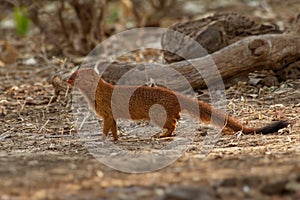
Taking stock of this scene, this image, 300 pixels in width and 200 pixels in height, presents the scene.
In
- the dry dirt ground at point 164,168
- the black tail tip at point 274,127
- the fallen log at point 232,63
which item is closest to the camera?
the dry dirt ground at point 164,168

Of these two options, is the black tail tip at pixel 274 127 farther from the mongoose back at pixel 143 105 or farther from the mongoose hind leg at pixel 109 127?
the mongoose hind leg at pixel 109 127

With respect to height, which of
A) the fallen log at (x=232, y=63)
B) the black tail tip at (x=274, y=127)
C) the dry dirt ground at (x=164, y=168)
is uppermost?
the fallen log at (x=232, y=63)

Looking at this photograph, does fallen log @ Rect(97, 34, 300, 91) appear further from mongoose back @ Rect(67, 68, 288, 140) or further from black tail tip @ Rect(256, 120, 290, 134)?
black tail tip @ Rect(256, 120, 290, 134)

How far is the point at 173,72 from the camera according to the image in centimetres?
736

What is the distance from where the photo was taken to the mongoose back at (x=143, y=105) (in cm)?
552

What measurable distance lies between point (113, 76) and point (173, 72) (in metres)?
0.72

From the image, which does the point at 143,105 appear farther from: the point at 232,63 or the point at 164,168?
the point at 232,63

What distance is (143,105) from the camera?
18.2 ft

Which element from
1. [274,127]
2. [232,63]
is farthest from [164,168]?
[232,63]

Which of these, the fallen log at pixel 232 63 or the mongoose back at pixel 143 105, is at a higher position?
the fallen log at pixel 232 63

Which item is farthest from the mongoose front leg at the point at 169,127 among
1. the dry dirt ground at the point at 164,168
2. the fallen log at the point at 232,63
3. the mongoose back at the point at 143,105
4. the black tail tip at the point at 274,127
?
the fallen log at the point at 232,63

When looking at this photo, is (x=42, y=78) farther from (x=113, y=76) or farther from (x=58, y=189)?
(x=58, y=189)

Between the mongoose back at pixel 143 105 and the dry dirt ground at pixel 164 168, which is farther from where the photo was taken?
the mongoose back at pixel 143 105

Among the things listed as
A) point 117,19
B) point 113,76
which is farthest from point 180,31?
point 117,19
